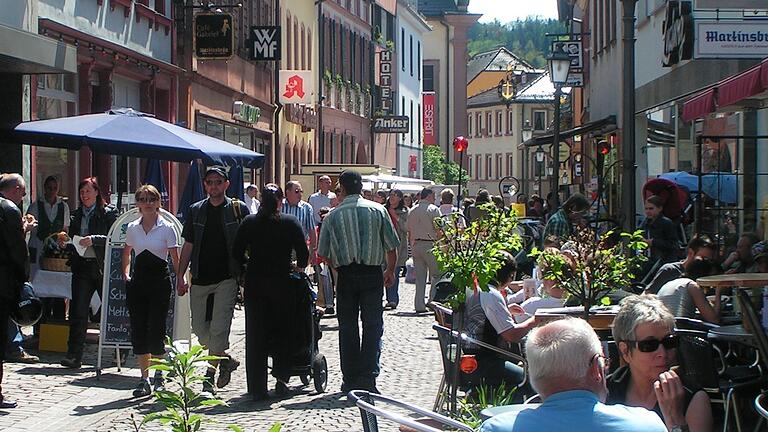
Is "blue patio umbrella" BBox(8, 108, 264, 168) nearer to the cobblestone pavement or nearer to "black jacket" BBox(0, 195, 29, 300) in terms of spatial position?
the cobblestone pavement

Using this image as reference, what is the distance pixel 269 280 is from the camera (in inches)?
445

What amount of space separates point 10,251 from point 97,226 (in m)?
2.98

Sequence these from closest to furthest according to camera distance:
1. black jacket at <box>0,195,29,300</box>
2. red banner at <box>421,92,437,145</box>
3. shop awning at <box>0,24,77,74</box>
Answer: black jacket at <box>0,195,29,300</box> < shop awning at <box>0,24,77,74</box> < red banner at <box>421,92,437,145</box>

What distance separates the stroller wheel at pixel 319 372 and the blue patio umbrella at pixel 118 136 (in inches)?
131

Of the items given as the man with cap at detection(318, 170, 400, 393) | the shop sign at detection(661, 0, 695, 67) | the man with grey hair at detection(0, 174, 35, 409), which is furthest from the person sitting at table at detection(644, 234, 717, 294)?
the shop sign at detection(661, 0, 695, 67)

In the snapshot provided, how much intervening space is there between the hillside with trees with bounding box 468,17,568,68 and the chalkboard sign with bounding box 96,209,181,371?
6634 inches

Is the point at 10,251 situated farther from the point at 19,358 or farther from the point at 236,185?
the point at 236,185

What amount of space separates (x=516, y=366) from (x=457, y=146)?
27.8m

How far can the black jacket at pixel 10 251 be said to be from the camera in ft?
34.6

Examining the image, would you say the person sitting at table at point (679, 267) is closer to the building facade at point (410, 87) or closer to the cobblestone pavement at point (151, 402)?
the cobblestone pavement at point (151, 402)

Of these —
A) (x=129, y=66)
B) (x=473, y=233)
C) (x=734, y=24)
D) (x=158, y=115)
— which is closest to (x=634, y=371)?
(x=473, y=233)

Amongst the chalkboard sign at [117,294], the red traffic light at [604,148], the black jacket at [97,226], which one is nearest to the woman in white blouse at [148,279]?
the chalkboard sign at [117,294]

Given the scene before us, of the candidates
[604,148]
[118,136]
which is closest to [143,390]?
[118,136]

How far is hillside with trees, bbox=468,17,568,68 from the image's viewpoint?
183375mm
